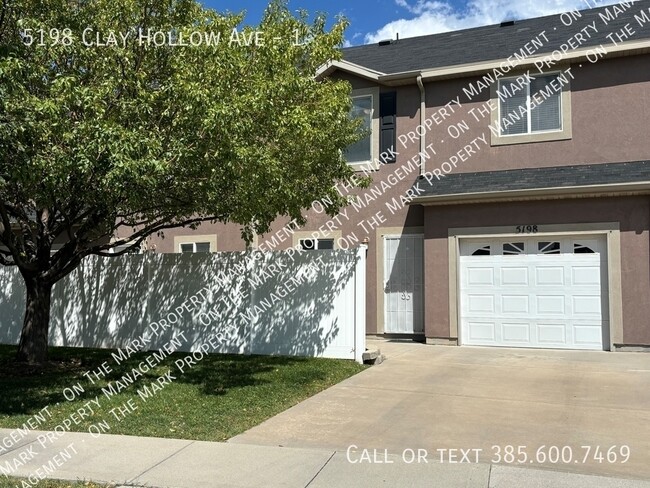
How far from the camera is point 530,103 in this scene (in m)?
13.4

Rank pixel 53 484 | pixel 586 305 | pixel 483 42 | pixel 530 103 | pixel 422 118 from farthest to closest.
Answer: pixel 483 42
pixel 422 118
pixel 530 103
pixel 586 305
pixel 53 484

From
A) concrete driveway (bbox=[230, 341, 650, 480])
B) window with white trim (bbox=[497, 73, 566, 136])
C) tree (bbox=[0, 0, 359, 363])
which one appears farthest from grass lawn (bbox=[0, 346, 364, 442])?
window with white trim (bbox=[497, 73, 566, 136])

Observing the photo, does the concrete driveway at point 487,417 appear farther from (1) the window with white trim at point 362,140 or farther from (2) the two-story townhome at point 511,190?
(1) the window with white trim at point 362,140

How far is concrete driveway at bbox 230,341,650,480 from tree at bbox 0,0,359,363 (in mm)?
3166

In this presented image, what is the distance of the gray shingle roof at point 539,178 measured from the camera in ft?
39.0

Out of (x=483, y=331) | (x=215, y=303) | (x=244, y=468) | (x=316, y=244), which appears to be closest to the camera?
(x=244, y=468)

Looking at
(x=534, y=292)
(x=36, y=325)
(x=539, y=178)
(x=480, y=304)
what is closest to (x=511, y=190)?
(x=539, y=178)

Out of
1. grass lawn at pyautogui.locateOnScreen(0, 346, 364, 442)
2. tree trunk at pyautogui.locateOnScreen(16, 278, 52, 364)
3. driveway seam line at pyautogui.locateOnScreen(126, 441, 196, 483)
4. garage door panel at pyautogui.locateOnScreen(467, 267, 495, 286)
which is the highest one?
garage door panel at pyautogui.locateOnScreen(467, 267, 495, 286)

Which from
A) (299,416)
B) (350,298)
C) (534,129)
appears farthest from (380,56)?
(299,416)

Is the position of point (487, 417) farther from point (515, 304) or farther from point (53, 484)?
point (515, 304)

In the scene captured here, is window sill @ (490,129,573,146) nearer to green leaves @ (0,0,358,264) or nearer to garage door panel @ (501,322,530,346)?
garage door panel @ (501,322,530,346)

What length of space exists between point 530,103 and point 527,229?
9.87ft

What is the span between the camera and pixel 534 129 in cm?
1330

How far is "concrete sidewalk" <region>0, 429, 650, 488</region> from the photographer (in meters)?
4.84
